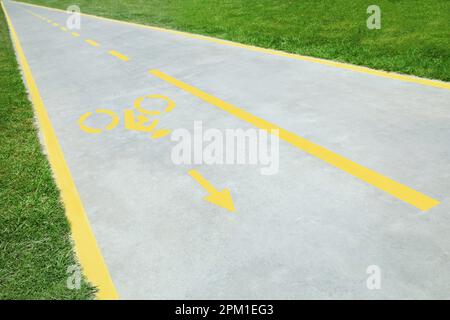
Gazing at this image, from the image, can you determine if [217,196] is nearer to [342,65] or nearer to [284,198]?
[284,198]

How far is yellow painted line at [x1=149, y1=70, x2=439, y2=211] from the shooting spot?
13.8ft

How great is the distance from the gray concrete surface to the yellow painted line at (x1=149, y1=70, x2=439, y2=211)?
0.10 metres

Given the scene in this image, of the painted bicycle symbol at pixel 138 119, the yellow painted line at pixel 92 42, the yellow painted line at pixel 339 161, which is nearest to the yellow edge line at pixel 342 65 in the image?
the yellow painted line at pixel 339 161

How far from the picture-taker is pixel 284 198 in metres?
4.52

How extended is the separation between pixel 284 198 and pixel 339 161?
1.00 metres

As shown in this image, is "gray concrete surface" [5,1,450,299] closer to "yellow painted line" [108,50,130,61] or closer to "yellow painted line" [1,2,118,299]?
"yellow painted line" [1,2,118,299]

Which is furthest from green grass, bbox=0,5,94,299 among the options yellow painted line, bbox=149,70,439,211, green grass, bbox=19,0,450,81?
green grass, bbox=19,0,450,81

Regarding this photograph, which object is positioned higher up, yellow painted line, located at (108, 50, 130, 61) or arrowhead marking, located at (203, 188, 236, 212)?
yellow painted line, located at (108, 50, 130, 61)

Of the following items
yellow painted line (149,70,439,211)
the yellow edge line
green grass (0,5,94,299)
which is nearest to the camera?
green grass (0,5,94,299)

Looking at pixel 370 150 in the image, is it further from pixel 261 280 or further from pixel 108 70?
pixel 108 70

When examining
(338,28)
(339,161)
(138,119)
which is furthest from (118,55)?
(339,161)

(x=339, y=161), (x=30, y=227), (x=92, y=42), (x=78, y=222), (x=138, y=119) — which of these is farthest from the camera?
(x=92, y=42)

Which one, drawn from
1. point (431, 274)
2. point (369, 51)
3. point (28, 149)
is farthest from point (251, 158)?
point (369, 51)

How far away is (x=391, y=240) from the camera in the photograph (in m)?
3.73
